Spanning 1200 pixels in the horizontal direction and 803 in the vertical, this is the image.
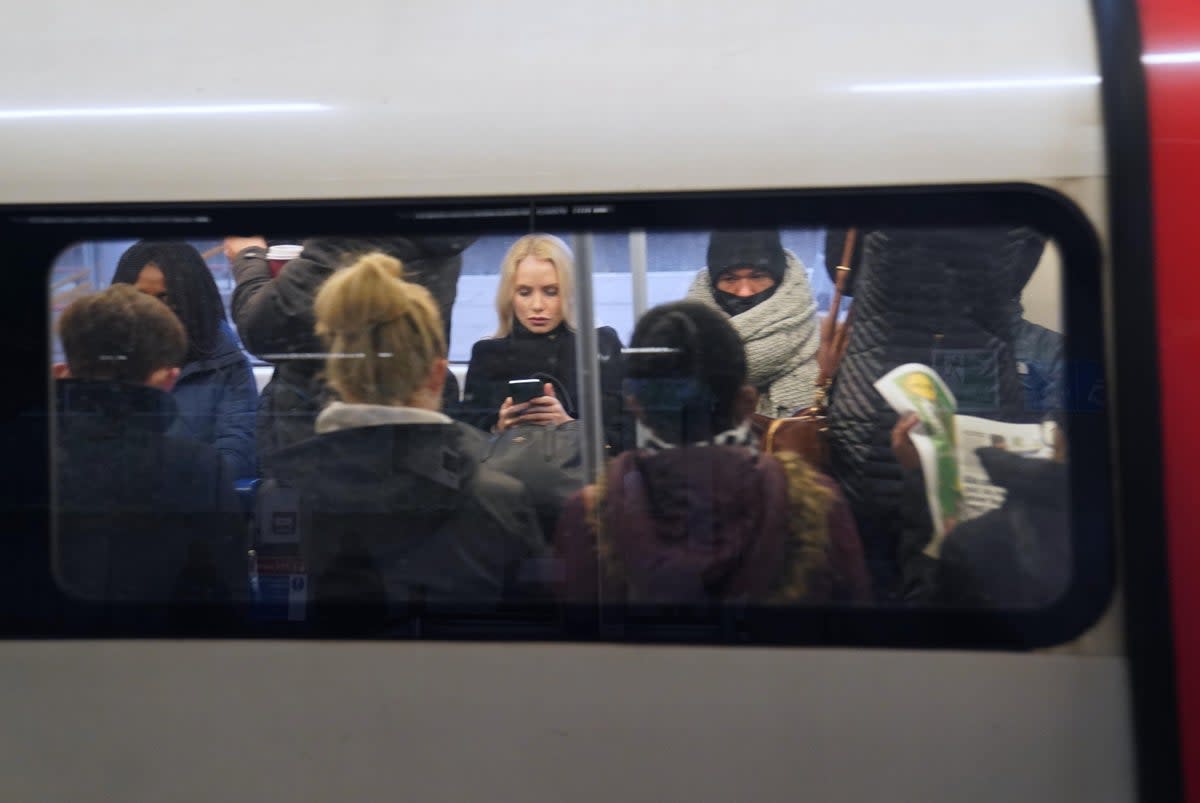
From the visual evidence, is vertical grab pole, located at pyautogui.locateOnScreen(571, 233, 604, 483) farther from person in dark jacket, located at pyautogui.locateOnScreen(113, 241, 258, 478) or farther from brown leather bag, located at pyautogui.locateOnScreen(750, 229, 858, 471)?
person in dark jacket, located at pyautogui.locateOnScreen(113, 241, 258, 478)

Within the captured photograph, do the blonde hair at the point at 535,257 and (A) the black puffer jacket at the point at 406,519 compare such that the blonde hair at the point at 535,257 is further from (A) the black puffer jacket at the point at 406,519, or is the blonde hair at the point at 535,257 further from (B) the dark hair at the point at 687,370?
(A) the black puffer jacket at the point at 406,519

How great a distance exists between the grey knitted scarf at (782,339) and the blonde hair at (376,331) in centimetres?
64

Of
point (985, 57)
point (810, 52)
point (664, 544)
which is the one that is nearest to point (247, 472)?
point (664, 544)

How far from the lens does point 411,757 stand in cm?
248

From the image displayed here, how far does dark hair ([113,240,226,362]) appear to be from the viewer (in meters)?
2.57

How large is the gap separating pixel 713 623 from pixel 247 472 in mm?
1167

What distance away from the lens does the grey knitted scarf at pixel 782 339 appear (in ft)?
7.96

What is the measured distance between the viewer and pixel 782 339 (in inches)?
95.7

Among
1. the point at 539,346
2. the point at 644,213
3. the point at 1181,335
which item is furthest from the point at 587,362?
the point at 1181,335

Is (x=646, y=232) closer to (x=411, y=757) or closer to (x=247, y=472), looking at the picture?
(x=247, y=472)

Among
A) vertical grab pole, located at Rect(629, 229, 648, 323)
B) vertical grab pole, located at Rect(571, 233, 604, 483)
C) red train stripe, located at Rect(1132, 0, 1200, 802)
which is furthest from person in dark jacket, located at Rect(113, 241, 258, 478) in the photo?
red train stripe, located at Rect(1132, 0, 1200, 802)

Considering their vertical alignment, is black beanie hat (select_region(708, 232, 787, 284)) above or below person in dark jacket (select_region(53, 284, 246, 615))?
above

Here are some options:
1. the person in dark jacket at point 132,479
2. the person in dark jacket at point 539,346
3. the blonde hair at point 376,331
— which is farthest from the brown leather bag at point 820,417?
the person in dark jacket at point 132,479

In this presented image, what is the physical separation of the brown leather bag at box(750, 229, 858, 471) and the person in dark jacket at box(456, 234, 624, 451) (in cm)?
34
